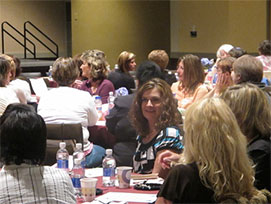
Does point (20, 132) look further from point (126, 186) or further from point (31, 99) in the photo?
point (31, 99)

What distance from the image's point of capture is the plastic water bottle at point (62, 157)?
378 cm

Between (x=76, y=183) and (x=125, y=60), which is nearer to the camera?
(x=76, y=183)

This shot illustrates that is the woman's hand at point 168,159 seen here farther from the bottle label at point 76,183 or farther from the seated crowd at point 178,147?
the bottle label at point 76,183

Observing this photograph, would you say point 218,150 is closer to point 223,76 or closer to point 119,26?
point 223,76

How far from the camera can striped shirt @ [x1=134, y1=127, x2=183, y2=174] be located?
148 inches

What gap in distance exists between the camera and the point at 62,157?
3863mm

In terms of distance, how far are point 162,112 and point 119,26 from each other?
14.2 metres

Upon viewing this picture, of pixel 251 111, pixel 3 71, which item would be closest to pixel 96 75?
pixel 3 71

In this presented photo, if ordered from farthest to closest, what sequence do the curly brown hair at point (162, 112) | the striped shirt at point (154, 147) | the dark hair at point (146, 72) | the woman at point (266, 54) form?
the woman at point (266, 54) < the dark hair at point (146, 72) < the curly brown hair at point (162, 112) < the striped shirt at point (154, 147)

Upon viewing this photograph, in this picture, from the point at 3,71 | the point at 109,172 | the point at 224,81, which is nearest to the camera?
the point at 109,172

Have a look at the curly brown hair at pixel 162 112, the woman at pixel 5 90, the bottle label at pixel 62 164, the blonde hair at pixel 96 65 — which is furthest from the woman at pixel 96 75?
the bottle label at pixel 62 164

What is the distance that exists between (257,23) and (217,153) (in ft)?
40.6

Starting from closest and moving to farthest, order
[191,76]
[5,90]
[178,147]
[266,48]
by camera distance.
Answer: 1. [178,147]
2. [5,90]
3. [191,76]
4. [266,48]

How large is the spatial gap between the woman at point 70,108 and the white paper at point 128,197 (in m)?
2.07
